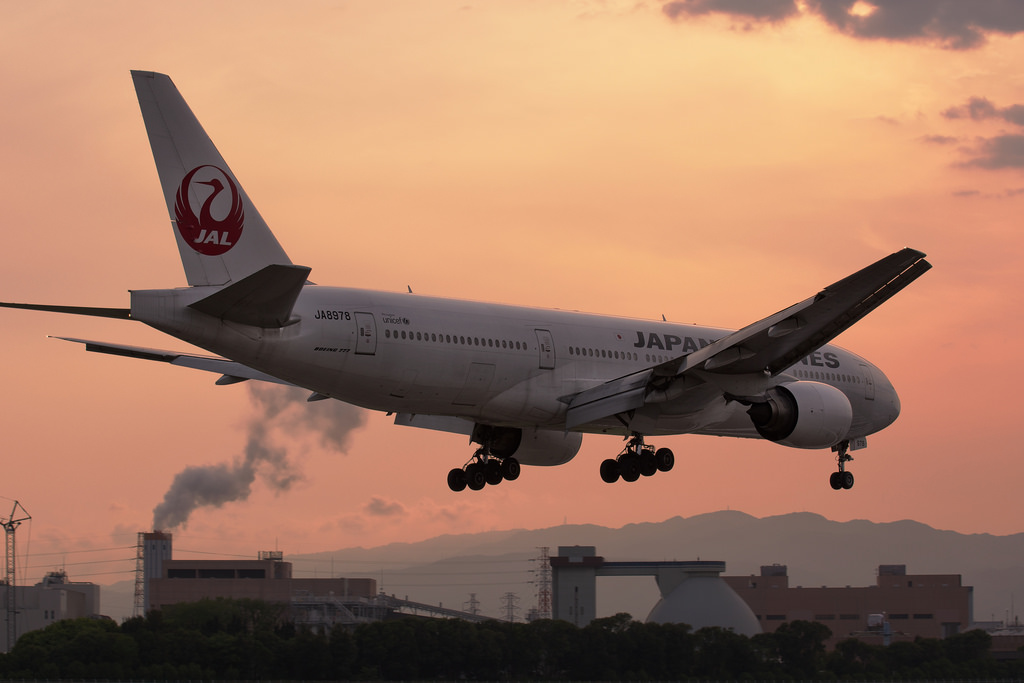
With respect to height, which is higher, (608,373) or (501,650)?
(608,373)

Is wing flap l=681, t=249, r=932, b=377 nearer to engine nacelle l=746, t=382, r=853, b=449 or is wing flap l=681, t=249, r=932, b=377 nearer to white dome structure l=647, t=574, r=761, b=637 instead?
engine nacelle l=746, t=382, r=853, b=449

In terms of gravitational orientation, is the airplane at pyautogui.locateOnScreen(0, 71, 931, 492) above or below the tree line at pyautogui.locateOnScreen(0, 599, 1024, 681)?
above

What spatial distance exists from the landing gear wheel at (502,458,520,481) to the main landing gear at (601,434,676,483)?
2.68 meters

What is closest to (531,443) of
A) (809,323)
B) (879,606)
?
(809,323)

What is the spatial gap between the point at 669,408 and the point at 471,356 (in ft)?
17.9

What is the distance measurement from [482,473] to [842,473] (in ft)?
36.1

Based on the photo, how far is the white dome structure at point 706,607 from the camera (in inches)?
5950

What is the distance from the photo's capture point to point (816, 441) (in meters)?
35.3

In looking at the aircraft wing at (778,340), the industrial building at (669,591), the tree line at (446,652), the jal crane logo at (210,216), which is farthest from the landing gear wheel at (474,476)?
the industrial building at (669,591)

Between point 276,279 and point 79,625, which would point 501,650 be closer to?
point 79,625

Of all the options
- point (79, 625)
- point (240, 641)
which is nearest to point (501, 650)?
point (240, 641)

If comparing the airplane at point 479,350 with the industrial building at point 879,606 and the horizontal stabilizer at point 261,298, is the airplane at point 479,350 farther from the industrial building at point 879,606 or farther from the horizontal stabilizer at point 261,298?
the industrial building at point 879,606

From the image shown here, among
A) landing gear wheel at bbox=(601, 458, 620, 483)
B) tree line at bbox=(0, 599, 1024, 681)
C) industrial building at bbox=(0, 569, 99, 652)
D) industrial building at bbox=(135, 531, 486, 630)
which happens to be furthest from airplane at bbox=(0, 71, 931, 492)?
industrial building at bbox=(0, 569, 99, 652)

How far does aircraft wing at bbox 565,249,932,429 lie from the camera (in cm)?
2975
